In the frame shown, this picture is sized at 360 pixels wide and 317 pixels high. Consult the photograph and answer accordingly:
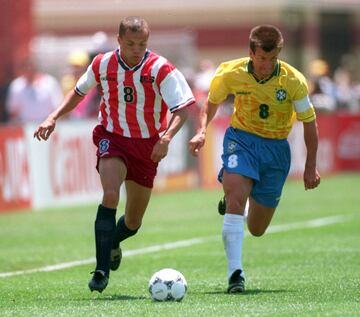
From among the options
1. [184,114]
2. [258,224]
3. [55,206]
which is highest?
[184,114]

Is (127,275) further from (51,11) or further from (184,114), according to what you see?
(51,11)

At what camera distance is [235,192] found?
34.5 ft

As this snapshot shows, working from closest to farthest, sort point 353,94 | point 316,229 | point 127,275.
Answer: point 127,275 < point 316,229 < point 353,94

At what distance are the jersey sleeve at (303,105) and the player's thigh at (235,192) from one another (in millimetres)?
678

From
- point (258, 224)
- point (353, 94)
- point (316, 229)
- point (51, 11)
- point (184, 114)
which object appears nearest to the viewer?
point (184, 114)

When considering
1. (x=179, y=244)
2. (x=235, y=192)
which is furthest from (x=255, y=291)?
(x=179, y=244)

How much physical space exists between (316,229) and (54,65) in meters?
13.0

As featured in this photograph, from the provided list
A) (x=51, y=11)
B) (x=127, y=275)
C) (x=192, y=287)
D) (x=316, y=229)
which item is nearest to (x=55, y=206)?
(x=316, y=229)

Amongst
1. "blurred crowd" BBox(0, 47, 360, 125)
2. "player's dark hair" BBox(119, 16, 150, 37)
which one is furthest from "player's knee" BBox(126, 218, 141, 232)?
"blurred crowd" BBox(0, 47, 360, 125)

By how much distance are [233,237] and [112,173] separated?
1.08 meters

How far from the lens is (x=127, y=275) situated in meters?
12.1

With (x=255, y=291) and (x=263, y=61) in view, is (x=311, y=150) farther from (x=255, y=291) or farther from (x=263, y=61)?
(x=255, y=291)

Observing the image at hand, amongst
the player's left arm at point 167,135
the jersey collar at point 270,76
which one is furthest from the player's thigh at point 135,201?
the jersey collar at point 270,76

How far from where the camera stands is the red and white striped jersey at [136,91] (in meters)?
10.6
